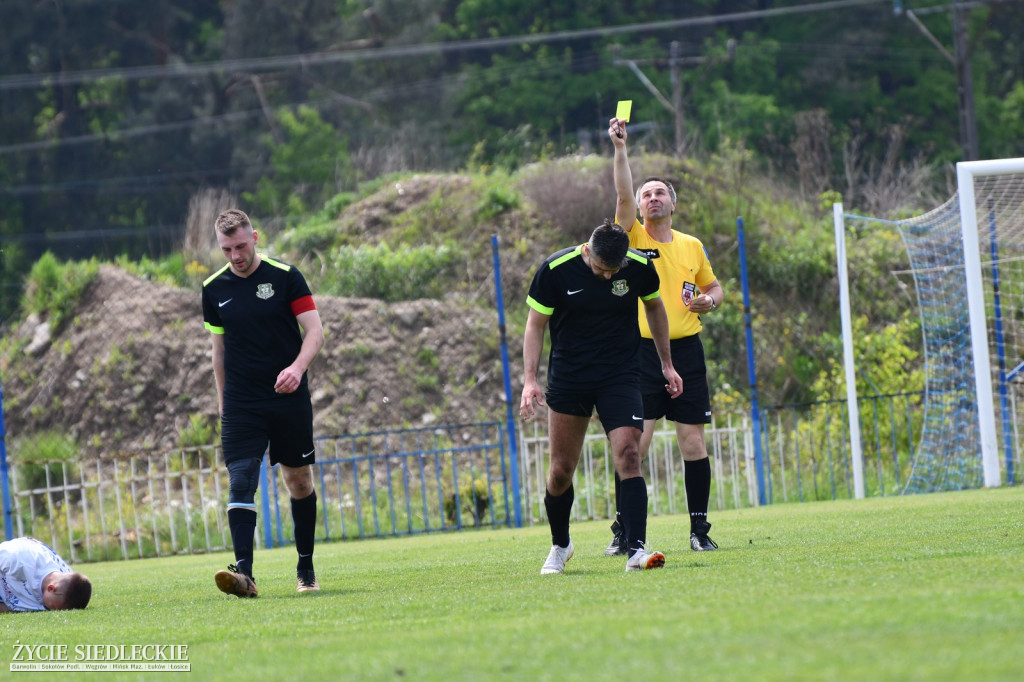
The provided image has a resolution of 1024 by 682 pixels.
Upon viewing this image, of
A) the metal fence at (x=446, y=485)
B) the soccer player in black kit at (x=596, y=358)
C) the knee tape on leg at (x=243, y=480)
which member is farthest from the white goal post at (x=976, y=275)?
the knee tape on leg at (x=243, y=480)

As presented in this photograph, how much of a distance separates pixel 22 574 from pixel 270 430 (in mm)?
1337

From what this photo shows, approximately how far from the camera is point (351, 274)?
885 inches

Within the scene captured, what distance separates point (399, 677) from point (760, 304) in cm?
1956

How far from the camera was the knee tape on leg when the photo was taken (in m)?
6.46

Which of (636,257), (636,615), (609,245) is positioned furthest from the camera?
(636,257)

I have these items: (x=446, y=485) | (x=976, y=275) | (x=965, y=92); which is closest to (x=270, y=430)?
(x=976, y=275)

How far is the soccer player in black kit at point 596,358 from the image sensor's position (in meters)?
6.14

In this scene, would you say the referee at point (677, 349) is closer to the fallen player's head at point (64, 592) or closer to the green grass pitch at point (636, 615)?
the green grass pitch at point (636, 615)

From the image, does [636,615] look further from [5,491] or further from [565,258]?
[5,491]

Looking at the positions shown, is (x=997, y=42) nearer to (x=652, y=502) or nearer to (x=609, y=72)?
(x=609, y=72)

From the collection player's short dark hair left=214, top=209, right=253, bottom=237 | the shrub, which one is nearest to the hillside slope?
the shrub

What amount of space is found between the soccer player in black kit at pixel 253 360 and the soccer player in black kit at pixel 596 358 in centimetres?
116

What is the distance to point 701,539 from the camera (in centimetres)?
720

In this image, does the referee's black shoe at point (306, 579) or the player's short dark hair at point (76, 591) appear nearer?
the player's short dark hair at point (76, 591)
